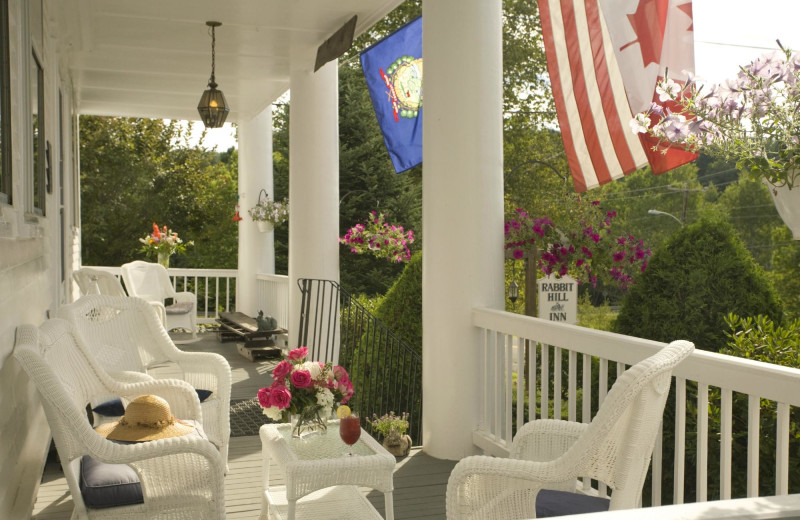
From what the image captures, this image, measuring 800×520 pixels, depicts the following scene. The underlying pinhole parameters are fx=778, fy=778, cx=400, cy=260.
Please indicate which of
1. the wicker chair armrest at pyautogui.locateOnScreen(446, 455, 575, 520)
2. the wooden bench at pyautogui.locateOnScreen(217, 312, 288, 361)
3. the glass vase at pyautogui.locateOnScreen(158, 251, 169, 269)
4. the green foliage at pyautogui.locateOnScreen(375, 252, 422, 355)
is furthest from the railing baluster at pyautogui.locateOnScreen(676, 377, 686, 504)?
the glass vase at pyautogui.locateOnScreen(158, 251, 169, 269)

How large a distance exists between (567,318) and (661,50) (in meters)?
1.44

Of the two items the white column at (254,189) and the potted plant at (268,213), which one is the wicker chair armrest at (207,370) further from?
the white column at (254,189)

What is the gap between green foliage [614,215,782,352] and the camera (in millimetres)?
3992

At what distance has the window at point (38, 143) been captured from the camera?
4.11 meters

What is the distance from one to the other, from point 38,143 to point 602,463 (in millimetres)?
3549

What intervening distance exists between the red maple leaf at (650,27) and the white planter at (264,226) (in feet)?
21.9

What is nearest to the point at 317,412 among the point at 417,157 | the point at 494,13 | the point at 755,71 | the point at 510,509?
the point at 510,509

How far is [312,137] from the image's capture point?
7180 mm

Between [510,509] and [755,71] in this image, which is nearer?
[755,71]

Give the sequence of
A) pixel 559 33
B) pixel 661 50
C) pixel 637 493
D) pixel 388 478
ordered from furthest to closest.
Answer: pixel 559 33 < pixel 661 50 < pixel 388 478 < pixel 637 493

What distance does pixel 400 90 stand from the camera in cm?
668

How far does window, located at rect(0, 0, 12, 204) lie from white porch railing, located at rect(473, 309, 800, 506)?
2.35 meters

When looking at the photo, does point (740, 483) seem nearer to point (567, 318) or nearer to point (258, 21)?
point (567, 318)

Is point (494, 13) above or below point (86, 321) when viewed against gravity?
above
